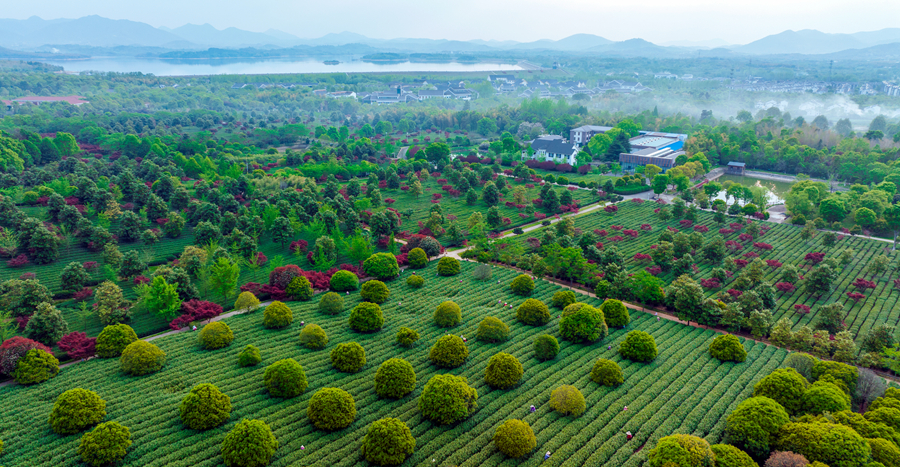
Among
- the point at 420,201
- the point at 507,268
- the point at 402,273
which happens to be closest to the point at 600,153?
the point at 420,201

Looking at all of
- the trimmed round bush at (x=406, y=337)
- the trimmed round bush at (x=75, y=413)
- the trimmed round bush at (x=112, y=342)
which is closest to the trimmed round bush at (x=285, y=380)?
the trimmed round bush at (x=406, y=337)

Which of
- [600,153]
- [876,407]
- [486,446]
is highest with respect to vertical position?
[600,153]

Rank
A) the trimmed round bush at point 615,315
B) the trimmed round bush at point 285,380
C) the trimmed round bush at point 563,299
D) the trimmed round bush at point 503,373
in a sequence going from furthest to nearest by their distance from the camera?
the trimmed round bush at point 563,299 → the trimmed round bush at point 615,315 → the trimmed round bush at point 503,373 → the trimmed round bush at point 285,380

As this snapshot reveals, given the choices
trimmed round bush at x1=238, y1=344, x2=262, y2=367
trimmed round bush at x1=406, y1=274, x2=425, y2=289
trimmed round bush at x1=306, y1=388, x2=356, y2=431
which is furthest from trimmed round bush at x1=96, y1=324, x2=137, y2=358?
trimmed round bush at x1=406, y1=274, x2=425, y2=289

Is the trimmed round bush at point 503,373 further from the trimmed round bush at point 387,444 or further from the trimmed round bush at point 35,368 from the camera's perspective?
the trimmed round bush at point 35,368

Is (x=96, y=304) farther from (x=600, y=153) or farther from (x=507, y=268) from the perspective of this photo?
(x=600, y=153)

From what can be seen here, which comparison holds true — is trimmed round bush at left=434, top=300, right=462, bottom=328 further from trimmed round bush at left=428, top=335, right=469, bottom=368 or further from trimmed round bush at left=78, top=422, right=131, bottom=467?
trimmed round bush at left=78, top=422, right=131, bottom=467

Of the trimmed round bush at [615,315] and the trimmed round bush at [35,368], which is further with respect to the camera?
the trimmed round bush at [615,315]
